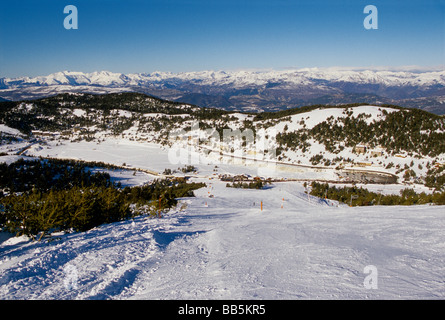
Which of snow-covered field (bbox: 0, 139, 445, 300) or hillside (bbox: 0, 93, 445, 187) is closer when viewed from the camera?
snow-covered field (bbox: 0, 139, 445, 300)

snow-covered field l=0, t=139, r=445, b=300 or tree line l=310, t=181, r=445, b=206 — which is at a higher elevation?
snow-covered field l=0, t=139, r=445, b=300

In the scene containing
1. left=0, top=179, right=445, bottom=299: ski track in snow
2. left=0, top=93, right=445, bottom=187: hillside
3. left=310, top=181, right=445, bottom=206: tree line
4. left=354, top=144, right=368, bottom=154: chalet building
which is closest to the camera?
left=0, top=179, right=445, bottom=299: ski track in snow

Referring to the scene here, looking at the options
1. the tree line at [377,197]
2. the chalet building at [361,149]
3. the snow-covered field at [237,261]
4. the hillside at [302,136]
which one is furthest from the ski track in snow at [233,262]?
the chalet building at [361,149]

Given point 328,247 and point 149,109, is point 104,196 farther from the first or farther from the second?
point 149,109

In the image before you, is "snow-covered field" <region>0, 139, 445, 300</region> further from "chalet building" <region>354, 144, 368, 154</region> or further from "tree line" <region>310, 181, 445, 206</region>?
"chalet building" <region>354, 144, 368, 154</region>

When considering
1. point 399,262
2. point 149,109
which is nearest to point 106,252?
point 399,262

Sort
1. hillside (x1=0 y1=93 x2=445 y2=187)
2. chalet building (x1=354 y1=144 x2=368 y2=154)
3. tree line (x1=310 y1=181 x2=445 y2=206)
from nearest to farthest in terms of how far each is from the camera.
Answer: tree line (x1=310 y1=181 x2=445 y2=206) < hillside (x1=0 y1=93 x2=445 y2=187) < chalet building (x1=354 y1=144 x2=368 y2=154)

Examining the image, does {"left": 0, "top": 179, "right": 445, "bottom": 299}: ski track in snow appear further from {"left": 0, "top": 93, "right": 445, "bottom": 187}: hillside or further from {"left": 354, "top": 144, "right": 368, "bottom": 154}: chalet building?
{"left": 354, "top": 144, "right": 368, "bottom": 154}: chalet building

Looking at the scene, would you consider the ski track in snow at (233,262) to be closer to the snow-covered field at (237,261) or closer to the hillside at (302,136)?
the snow-covered field at (237,261)

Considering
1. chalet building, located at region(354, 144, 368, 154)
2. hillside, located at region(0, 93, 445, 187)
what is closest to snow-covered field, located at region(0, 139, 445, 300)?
hillside, located at region(0, 93, 445, 187)
